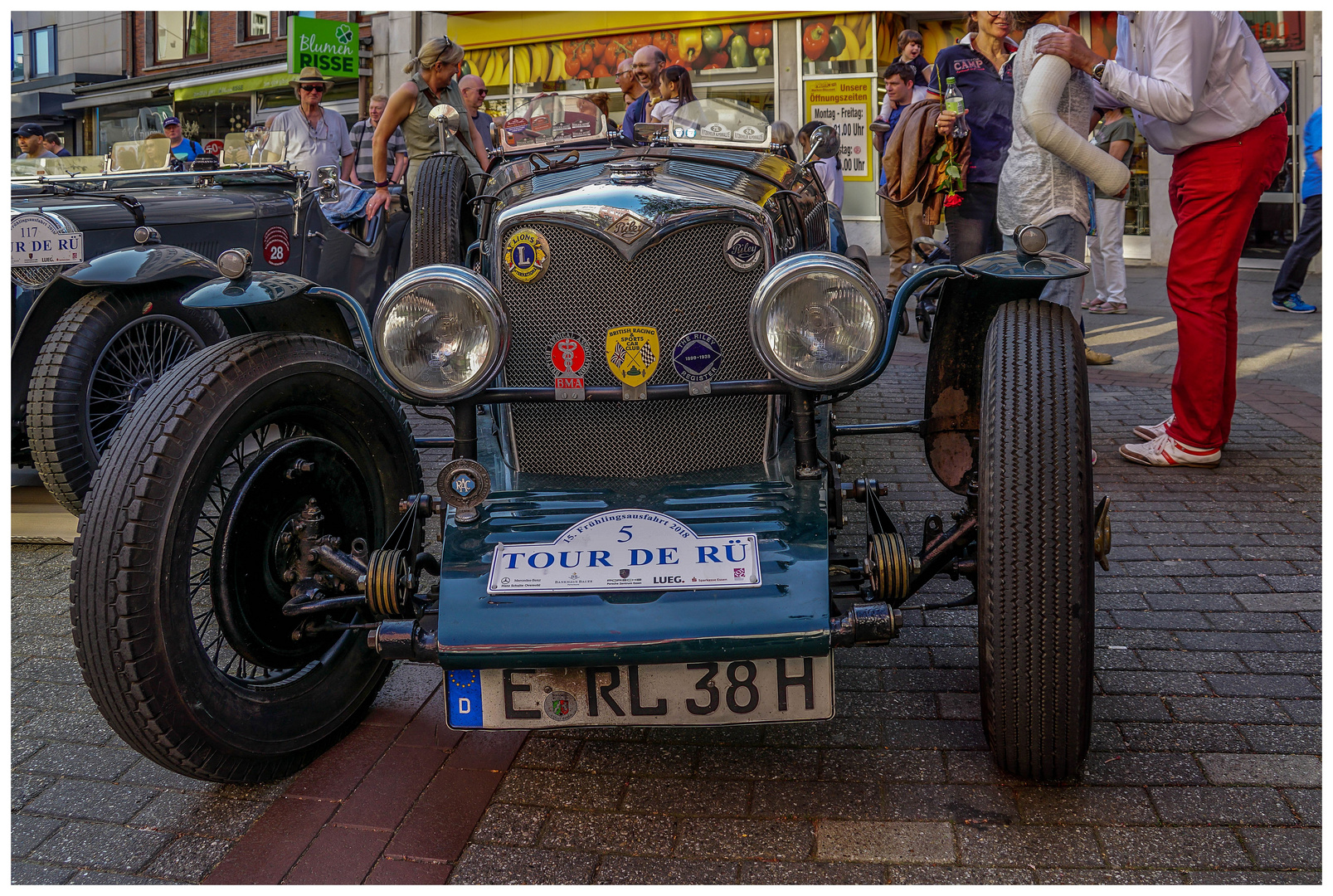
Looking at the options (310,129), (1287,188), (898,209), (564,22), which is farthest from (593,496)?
(564,22)

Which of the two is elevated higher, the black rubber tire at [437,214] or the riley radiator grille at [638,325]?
the black rubber tire at [437,214]

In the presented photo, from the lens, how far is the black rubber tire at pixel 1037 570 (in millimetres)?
2082

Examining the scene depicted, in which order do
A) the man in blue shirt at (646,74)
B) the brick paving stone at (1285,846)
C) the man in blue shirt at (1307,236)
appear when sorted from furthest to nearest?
→ the man in blue shirt at (1307,236) < the man in blue shirt at (646,74) < the brick paving stone at (1285,846)

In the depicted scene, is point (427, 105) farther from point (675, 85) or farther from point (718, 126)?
point (718, 126)

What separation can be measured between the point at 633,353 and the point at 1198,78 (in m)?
2.91

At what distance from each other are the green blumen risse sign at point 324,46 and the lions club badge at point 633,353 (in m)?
15.0

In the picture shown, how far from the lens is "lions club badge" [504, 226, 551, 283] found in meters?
2.71

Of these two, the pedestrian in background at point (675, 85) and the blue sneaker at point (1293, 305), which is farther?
the blue sneaker at point (1293, 305)

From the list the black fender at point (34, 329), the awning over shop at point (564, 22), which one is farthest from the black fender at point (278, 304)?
the awning over shop at point (564, 22)

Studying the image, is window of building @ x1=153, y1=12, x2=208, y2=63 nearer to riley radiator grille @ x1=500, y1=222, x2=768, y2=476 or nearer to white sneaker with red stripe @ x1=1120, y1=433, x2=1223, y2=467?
white sneaker with red stripe @ x1=1120, y1=433, x2=1223, y2=467

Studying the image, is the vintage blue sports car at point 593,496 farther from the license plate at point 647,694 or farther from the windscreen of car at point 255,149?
the windscreen of car at point 255,149

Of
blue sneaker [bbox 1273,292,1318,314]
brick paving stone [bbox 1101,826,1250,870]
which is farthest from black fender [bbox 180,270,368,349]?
blue sneaker [bbox 1273,292,1318,314]

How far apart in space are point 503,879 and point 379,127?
5341mm
